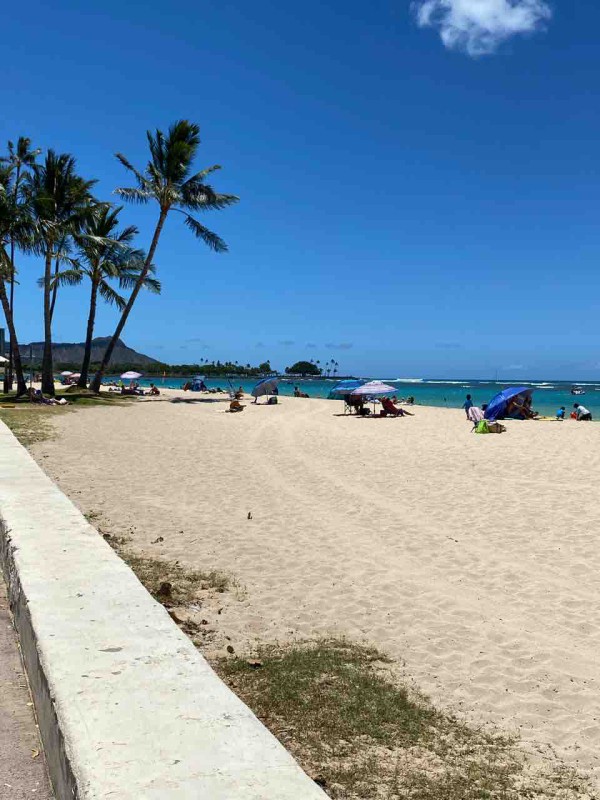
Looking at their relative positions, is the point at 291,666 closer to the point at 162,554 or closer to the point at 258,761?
the point at 258,761

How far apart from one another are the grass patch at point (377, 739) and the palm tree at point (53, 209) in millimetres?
23435

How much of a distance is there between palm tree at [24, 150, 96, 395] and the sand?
1378 centimetres

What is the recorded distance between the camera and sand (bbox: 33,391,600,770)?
3.41 m

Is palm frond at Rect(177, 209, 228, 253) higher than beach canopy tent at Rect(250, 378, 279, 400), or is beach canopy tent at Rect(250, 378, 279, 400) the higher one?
palm frond at Rect(177, 209, 228, 253)

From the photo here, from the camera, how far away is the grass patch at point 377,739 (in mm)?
2264

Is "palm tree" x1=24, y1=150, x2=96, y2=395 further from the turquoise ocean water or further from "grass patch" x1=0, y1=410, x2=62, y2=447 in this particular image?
the turquoise ocean water

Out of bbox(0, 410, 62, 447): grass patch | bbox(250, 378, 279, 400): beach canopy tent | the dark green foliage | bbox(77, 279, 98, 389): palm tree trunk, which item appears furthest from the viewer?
the dark green foliage

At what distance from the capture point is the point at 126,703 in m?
1.92

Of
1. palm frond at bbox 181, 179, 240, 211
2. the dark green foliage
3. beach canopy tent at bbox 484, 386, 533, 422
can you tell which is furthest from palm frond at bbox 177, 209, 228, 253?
the dark green foliage

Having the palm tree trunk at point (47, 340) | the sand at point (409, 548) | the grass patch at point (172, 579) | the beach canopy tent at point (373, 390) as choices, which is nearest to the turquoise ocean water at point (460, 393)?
the beach canopy tent at point (373, 390)

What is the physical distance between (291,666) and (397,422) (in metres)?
18.5

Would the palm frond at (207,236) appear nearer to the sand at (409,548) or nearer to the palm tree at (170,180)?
the palm tree at (170,180)

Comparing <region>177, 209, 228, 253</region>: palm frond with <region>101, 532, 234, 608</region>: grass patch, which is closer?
<region>101, 532, 234, 608</region>: grass patch

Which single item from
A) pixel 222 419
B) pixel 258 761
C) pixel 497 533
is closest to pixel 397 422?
pixel 222 419
